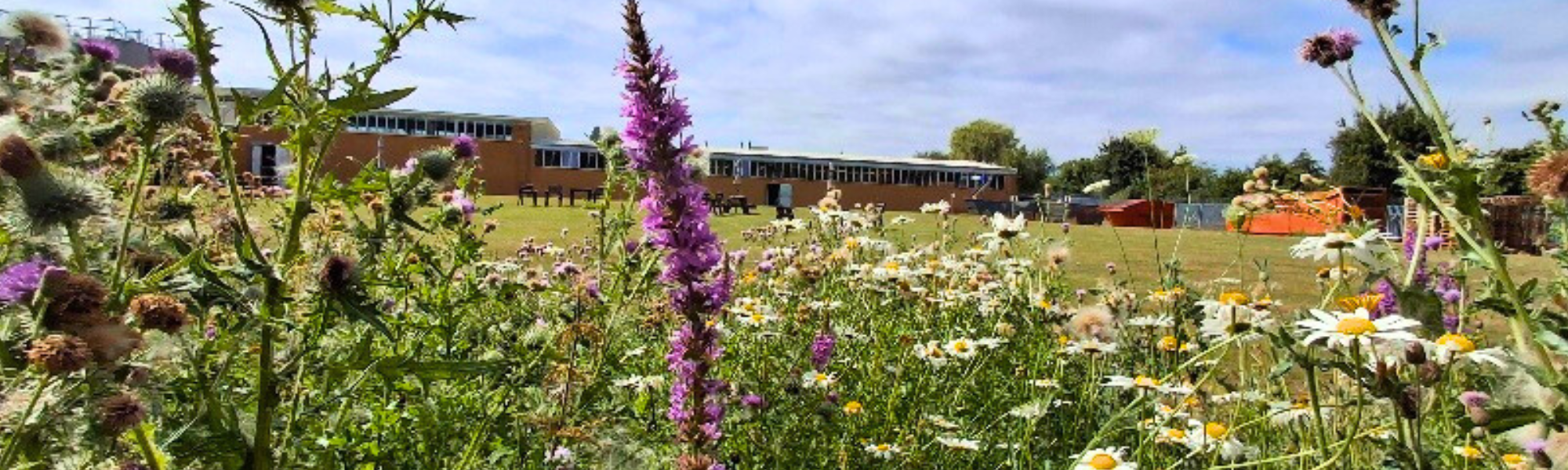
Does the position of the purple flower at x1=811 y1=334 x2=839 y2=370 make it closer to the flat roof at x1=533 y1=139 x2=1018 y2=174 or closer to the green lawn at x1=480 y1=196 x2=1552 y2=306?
→ the green lawn at x1=480 y1=196 x2=1552 y2=306

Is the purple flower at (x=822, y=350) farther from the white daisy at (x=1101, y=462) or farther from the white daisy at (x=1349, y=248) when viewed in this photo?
the white daisy at (x=1349, y=248)

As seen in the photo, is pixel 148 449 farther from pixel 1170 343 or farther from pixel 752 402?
pixel 1170 343

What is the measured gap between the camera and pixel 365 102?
1737 millimetres

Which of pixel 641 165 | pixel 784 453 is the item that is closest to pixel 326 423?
pixel 641 165

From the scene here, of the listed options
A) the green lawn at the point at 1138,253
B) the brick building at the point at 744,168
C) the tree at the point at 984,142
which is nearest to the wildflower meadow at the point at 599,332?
the green lawn at the point at 1138,253

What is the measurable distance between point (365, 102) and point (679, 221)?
490 millimetres

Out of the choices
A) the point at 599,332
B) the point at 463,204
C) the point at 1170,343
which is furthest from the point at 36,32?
the point at 1170,343

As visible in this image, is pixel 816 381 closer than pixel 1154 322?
Yes

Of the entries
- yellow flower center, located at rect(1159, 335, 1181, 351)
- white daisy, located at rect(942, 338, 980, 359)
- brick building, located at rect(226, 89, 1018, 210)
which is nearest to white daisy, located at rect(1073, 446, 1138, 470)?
yellow flower center, located at rect(1159, 335, 1181, 351)

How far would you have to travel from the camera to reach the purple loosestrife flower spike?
1.87 meters

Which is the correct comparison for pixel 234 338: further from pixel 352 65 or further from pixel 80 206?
pixel 352 65

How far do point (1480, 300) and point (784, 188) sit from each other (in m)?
63.6

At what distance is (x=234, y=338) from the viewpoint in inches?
69.2

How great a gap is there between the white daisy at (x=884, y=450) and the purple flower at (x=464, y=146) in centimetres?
155
